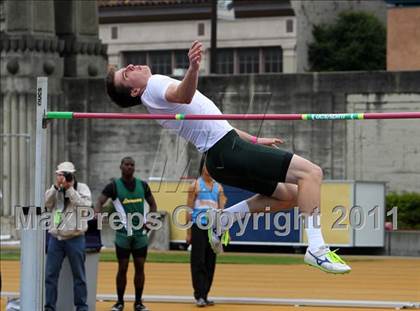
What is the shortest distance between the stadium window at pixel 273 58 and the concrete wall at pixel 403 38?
2266 centimetres

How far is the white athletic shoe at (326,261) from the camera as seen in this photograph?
9312 mm

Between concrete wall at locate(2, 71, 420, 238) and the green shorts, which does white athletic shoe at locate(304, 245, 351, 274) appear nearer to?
the green shorts

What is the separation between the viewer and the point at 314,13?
5784 cm

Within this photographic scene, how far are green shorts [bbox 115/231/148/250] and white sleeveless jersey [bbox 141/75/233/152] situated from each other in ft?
19.2

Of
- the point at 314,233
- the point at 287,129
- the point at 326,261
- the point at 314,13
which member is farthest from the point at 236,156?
the point at 314,13

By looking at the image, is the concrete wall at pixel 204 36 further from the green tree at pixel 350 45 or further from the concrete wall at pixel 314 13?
the green tree at pixel 350 45

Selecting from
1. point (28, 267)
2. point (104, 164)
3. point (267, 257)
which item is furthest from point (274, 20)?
point (28, 267)

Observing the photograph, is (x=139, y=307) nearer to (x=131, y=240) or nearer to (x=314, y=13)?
(x=131, y=240)

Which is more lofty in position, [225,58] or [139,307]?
[225,58]

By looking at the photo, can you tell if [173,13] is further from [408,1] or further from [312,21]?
[408,1]

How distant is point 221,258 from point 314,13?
35053 millimetres

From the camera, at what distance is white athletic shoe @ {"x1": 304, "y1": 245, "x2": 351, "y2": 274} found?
9312 mm

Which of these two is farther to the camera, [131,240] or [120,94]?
[131,240]

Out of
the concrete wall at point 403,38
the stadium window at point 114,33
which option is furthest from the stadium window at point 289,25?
the concrete wall at point 403,38
